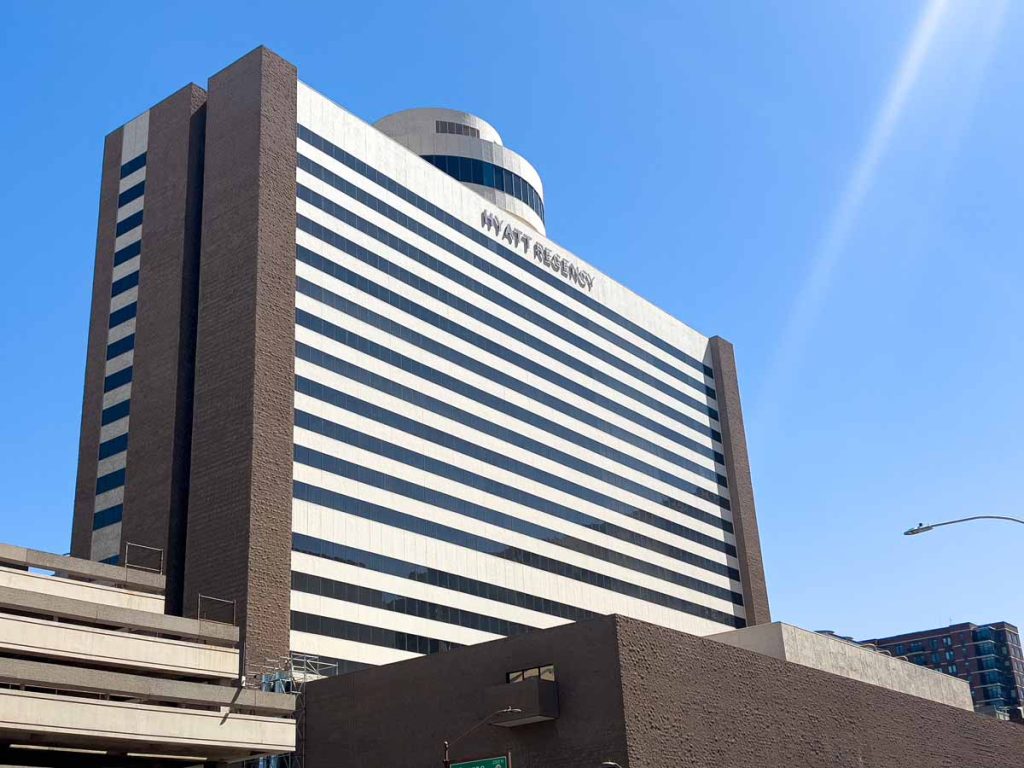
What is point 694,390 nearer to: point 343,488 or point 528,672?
point 343,488

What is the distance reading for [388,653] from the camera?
69.3m

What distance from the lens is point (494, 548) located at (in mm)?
82438

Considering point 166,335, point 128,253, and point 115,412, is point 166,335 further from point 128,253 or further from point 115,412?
point 128,253

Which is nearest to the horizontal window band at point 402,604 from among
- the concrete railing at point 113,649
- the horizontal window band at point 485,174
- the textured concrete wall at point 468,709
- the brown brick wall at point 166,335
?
the brown brick wall at point 166,335

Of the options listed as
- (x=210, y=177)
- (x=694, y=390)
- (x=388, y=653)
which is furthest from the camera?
(x=694, y=390)

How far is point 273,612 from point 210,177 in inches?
1300

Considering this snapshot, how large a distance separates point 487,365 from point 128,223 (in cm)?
2959

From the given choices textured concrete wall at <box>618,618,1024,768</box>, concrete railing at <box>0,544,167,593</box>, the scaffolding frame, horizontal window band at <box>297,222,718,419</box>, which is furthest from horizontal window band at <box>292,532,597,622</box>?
horizontal window band at <box>297,222,718,419</box>

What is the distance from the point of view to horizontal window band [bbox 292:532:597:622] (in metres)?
68.0

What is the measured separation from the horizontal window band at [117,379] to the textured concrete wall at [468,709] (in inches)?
1181

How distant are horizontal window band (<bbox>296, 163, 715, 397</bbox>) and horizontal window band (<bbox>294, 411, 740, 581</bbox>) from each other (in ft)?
52.3

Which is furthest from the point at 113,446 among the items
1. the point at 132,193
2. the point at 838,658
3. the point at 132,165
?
the point at 838,658

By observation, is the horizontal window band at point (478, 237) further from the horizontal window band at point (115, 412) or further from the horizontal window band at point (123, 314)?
the horizontal window band at point (115, 412)

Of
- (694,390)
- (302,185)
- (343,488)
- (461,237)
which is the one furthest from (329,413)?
(694,390)
